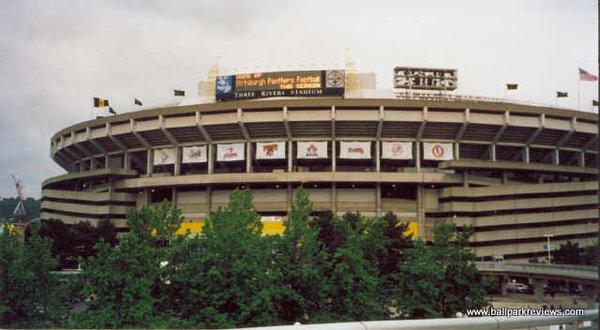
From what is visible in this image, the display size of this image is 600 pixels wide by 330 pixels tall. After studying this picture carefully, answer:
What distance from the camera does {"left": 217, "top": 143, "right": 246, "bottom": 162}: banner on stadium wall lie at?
→ 68.1m

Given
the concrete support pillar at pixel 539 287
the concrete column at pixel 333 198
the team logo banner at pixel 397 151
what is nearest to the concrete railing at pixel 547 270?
the concrete support pillar at pixel 539 287

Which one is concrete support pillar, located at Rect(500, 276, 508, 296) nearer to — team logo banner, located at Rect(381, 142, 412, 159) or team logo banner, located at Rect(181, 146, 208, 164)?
team logo banner, located at Rect(381, 142, 412, 159)

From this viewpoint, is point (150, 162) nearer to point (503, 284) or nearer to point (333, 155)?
point (333, 155)

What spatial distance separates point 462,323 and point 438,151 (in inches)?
2490

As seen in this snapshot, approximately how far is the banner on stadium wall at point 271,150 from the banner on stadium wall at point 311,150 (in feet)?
8.15

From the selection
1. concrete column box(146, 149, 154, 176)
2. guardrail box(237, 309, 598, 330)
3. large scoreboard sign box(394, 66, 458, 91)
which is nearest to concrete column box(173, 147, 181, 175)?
concrete column box(146, 149, 154, 176)

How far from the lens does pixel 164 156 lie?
237 feet

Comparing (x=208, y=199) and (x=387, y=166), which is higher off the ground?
(x=387, y=166)

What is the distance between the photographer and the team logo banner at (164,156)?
71.7 metres

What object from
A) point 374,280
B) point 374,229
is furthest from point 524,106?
point 374,280

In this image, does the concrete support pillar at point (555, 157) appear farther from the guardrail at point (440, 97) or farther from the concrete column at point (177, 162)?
the concrete column at point (177, 162)

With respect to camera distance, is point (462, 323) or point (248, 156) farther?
point (248, 156)

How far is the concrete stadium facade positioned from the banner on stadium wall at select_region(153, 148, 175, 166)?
72 centimetres

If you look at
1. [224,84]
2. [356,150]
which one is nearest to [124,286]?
[356,150]
